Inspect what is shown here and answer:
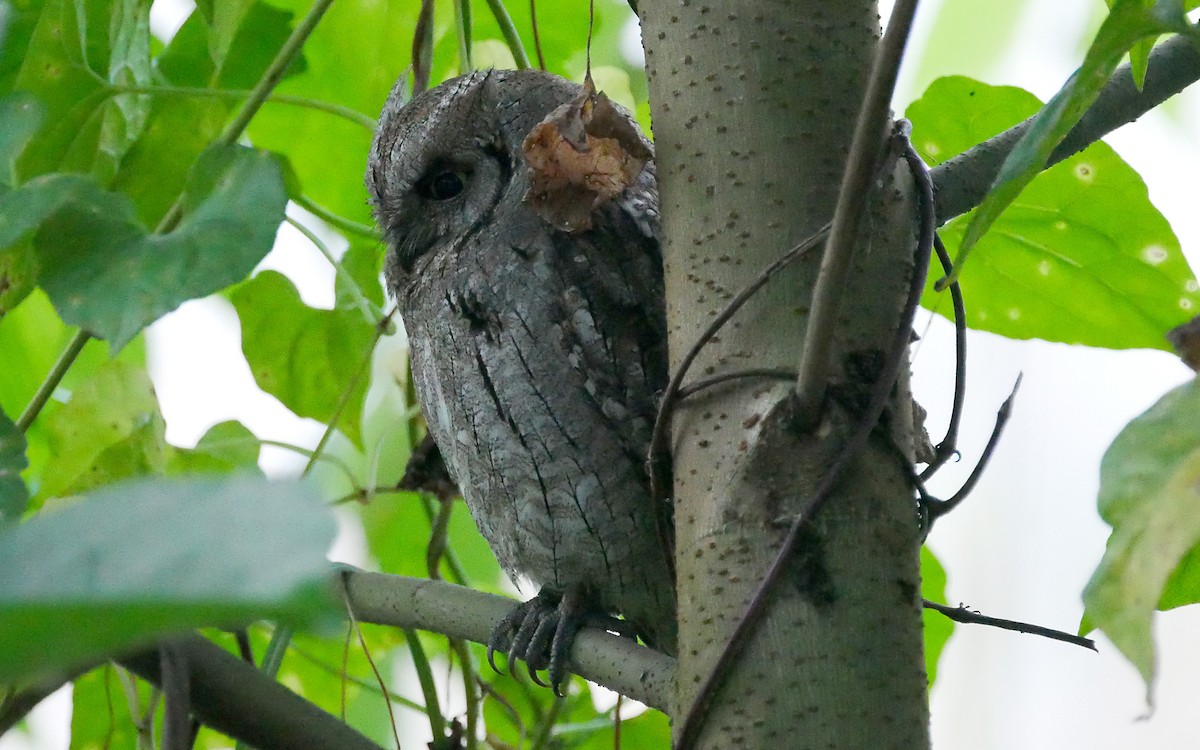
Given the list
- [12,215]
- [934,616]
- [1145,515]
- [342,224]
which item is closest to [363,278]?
[342,224]

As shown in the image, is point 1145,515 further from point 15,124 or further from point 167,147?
point 167,147

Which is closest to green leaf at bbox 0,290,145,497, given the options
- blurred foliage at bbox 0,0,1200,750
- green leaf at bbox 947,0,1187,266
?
blurred foliage at bbox 0,0,1200,750

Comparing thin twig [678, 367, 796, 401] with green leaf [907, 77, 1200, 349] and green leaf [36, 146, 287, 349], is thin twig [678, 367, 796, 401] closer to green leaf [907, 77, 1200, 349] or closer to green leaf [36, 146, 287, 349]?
green leaf [36, 146, 287, 349]

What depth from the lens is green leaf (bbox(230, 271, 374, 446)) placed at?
116 centimetres

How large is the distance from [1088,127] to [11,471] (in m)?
0.74

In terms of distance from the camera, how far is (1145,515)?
37 cm

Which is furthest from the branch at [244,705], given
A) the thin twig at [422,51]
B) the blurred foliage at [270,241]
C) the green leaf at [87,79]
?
the thin twig at [422,51]

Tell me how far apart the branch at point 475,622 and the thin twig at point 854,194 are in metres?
0.22

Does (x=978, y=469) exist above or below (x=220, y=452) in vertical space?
below

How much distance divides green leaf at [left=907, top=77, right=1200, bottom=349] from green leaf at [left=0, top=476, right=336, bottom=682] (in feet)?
2.89

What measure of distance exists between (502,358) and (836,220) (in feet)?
1.72

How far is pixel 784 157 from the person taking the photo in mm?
642

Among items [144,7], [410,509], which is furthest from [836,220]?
[410,509]

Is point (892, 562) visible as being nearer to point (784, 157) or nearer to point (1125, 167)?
point (784, 157)
